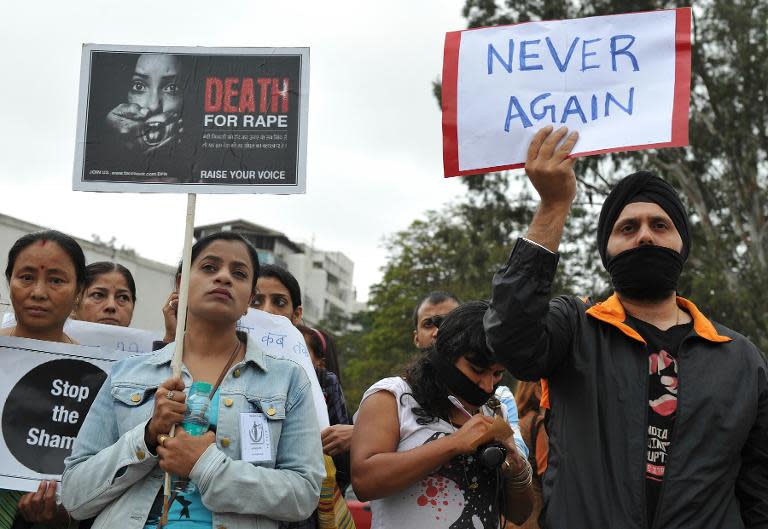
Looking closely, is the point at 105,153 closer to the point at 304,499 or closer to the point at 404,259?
the point at 304,499

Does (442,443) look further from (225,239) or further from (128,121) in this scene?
(128,121)

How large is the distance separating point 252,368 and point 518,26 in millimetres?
1437

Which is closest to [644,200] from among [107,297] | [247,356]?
[247,356]

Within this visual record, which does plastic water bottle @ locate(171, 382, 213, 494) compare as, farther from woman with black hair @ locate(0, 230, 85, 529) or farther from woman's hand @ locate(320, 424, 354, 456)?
woman with black hair @ locate(0, 230, 85, 529)

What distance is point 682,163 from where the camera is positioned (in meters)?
20.1

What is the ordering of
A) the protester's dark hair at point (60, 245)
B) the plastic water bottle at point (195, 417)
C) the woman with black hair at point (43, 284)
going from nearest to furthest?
1. the plastic water bottle at point (195, 417)
2. the woman with black hair at point (43, 284)
3. the protester's dark hair at point (60, 245)

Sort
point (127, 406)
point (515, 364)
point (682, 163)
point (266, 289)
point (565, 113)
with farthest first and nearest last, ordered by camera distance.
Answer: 1. point (682, 163)
2. point (266, 289)
3. point (127, 406)
4. point (565, 113)
5. point (515, 364)

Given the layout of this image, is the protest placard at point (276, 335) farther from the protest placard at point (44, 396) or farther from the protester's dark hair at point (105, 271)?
the protester's dark hair at point (105, 271)

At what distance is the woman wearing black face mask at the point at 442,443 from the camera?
3.16 meters

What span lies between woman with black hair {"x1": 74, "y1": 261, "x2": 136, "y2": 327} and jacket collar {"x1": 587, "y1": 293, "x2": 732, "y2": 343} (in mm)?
2838

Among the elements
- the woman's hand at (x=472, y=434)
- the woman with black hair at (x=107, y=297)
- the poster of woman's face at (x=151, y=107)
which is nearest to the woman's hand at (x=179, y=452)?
the woman's hand at (x=472, y=434)

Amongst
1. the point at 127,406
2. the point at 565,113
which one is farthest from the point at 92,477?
the point at 565,113

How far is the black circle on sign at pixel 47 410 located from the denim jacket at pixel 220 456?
60cm

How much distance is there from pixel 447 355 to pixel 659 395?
994 millimetres
